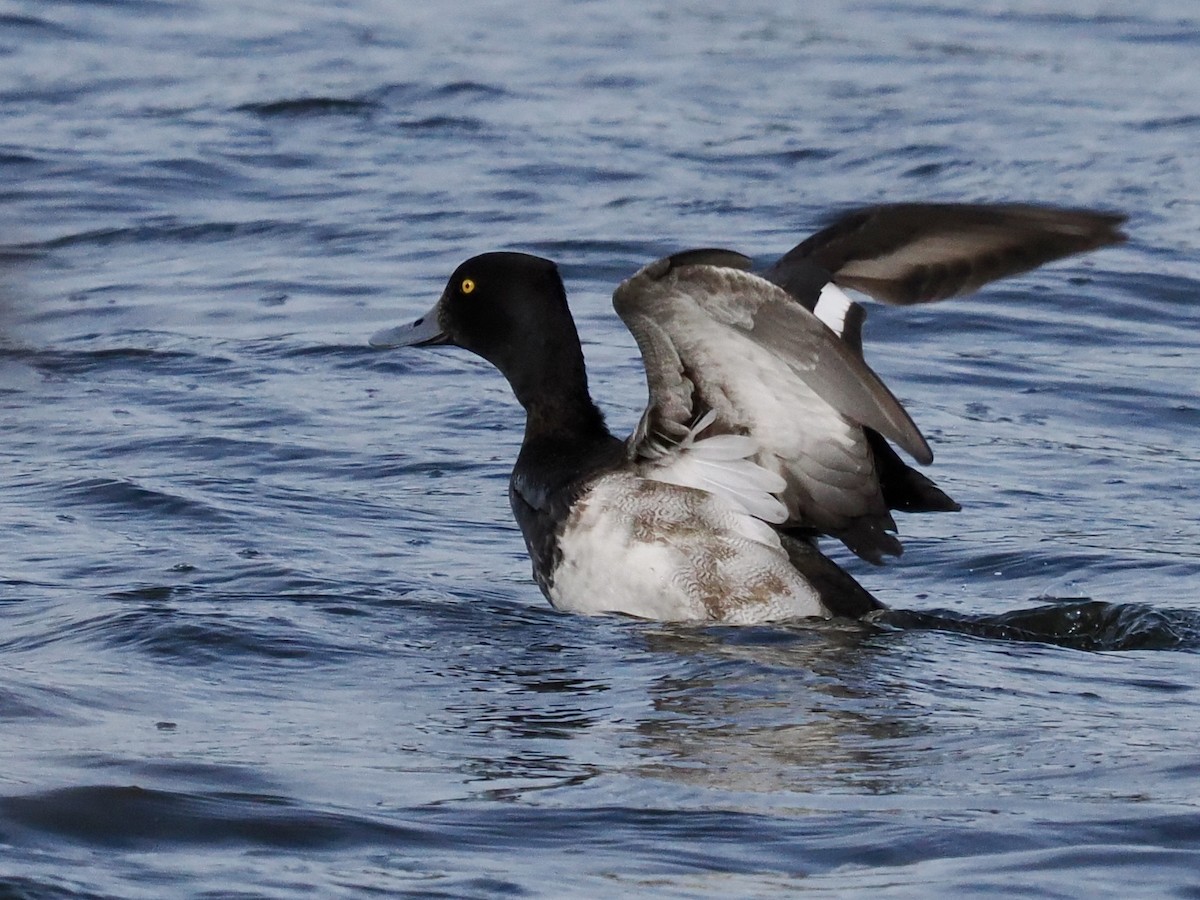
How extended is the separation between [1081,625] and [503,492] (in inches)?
100

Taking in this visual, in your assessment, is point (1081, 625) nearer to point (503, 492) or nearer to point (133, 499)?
point (503, 492)

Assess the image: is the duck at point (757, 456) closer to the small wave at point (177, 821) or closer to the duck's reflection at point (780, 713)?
the duck's reflection at point (780, 713)

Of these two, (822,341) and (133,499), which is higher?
(822,341)

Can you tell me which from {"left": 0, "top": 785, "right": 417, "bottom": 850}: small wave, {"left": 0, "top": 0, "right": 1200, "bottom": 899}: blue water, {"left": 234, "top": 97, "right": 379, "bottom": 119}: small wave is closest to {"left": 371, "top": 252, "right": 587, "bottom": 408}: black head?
{"left": 0, "top": 0, "right": 1200, "bottom": 899}: blue water

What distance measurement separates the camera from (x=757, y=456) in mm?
6250

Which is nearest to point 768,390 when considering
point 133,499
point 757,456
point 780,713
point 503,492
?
point 757,456

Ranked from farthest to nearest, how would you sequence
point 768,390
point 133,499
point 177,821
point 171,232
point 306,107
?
point 306,107, point 171,232, point 133,499, point 768,390, point 177,821

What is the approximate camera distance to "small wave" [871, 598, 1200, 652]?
6.20 meters

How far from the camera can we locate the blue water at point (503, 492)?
4.30 meters

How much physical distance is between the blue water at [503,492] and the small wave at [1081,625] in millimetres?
24

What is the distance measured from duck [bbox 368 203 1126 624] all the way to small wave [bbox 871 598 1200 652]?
19 cm

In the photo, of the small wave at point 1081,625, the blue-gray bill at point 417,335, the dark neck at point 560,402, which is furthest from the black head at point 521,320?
the small wave at point 1081,625

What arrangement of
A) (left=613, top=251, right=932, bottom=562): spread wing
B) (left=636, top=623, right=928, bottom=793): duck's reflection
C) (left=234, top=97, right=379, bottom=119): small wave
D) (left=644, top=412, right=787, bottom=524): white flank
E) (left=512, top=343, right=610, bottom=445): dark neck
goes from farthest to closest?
1. (left=234, top=97, right=379, bottom=119): small wave
2. (left=512, top=343, right=610, bottom=445): dark neck
3. (left=644, top=412, right=787, bottom=524): white flank
4. (left=613, top=251, right=932, bottom=562): spread wing
5. (left=636, top=623, right=928, bottom=793): duck's reflection

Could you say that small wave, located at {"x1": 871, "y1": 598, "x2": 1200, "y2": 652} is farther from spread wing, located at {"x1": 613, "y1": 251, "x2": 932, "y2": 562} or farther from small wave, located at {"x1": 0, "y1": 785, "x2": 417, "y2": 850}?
small wave, located at {"x1": 0, "y1": 785, "x2": 417, "y2": 850}
